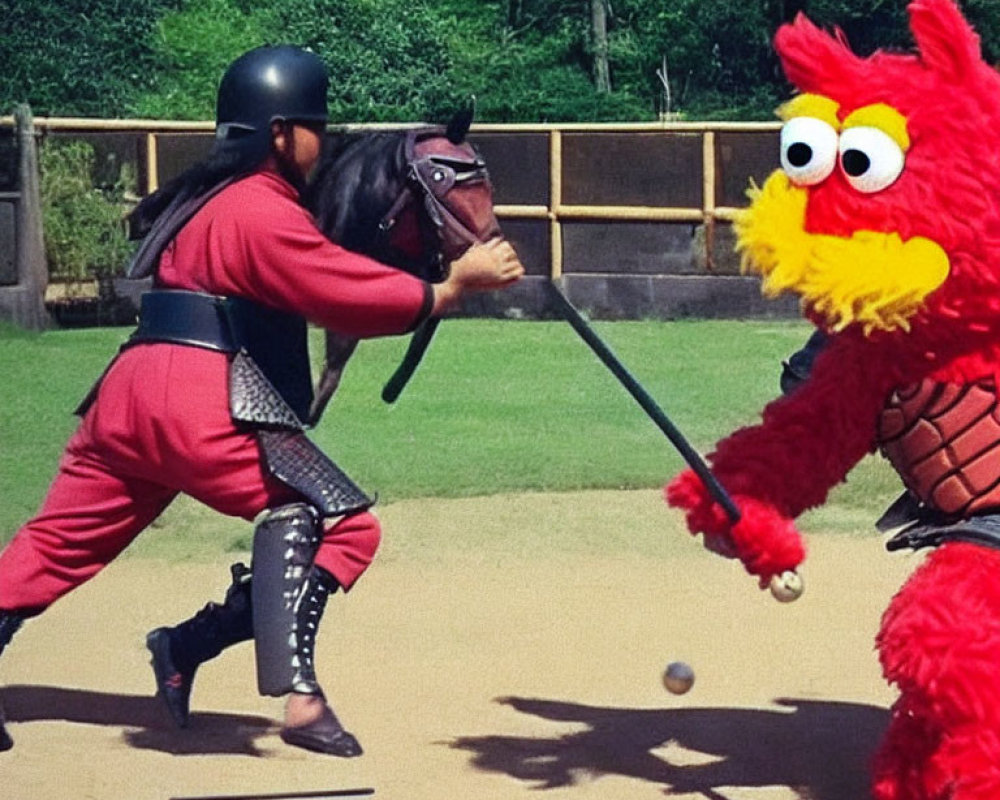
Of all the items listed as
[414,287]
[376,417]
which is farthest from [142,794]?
[376,417]

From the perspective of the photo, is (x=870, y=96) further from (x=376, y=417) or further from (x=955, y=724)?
(x=376, y=417)

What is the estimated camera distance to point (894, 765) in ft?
13.6

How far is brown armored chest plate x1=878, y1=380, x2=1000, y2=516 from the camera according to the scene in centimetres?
397

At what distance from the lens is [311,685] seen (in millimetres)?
4363

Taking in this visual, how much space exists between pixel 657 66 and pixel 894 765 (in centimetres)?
2698

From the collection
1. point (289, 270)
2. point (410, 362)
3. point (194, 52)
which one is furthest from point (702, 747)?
point (194, 52)

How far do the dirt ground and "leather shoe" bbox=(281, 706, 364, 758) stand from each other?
0.10 m

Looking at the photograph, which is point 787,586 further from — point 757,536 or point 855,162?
point 855,162

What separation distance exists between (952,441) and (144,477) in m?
1.80

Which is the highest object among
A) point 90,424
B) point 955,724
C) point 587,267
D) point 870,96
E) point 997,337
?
point 870,96

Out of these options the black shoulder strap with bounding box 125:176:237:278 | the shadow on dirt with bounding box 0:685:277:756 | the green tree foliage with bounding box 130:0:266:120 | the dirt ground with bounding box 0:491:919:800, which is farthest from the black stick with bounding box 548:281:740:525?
the green tree foliage with bounding box 130:0:266:120

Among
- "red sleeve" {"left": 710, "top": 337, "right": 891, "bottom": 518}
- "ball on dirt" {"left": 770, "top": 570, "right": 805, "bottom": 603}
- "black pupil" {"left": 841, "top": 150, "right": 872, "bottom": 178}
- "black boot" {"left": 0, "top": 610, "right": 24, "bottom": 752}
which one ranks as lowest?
"black boot" {"left": 0, "top": 610, "right": 24, "bottom": 752}

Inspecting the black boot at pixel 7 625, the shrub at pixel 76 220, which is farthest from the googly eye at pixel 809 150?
the shrub at pixel 76 220

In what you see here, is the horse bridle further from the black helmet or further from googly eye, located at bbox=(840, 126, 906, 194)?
googly eye, located at bbox=(840, 126, 906, 194)
